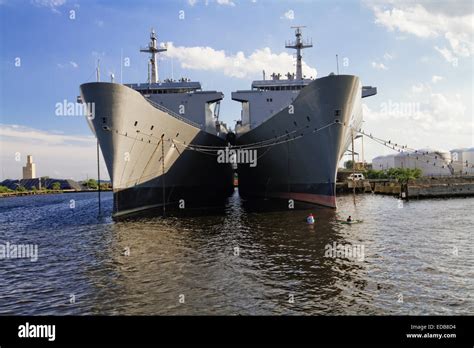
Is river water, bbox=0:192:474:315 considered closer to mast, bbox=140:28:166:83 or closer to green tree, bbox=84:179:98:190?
mast, bbox=140:28:166:83

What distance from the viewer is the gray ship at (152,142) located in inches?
834

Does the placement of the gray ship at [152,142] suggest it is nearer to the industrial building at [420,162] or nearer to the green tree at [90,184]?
the industrial building at [420,162]

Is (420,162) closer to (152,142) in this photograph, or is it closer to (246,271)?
(152,142)

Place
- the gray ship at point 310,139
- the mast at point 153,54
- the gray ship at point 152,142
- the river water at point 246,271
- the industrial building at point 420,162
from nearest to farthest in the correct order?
the river water at point 246,271
the gray ship at point 152,142
the gray ship at point 310,139
the mast at point 153,54
the industrial building at point 420,162

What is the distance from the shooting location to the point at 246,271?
11.5m

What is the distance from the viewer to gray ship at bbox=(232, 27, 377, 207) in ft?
73.3

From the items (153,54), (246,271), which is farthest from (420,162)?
(246,271)

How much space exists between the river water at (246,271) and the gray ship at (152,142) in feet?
14.2

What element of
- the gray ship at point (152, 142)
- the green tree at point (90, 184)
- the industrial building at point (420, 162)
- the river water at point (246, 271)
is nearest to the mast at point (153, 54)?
the gray ship at point (152, 142)

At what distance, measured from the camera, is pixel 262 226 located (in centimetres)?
2072

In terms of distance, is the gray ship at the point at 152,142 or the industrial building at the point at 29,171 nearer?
the gray ship at the point at 152,142

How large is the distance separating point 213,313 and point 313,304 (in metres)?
2.46

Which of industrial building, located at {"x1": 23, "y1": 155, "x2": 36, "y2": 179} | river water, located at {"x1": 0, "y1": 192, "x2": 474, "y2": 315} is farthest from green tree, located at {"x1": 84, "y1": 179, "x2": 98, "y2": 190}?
river water, located at {"x1": 0, "y1": 192, "x2": 474, "y2": 315}
